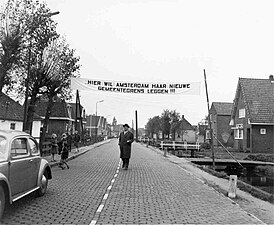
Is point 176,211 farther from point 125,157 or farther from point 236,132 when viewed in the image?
point 236,132

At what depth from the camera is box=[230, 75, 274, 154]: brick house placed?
38219 millimetres

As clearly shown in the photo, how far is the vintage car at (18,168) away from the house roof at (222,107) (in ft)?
175

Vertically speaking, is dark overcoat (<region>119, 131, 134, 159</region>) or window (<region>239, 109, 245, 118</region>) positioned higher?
window (<region>239, 109, 245, 118</region>)

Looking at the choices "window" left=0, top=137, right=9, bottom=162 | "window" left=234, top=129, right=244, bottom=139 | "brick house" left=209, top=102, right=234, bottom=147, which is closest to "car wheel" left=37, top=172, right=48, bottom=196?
"window" left=0, top=137, right=9, bottom=162

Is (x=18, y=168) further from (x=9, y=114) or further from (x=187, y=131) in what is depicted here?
(x=187, y=131)

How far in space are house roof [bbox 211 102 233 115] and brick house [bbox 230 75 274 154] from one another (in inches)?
602

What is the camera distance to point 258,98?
132 feet

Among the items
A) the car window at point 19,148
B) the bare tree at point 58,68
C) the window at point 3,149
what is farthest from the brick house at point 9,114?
the window at point 3,149

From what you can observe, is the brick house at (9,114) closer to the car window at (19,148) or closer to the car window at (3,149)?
the car window at (19,148)

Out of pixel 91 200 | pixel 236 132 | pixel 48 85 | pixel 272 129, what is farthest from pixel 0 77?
pixel 236 132

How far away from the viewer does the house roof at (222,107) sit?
197ft

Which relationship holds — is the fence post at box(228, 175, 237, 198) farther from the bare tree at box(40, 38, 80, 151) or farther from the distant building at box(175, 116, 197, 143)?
the distant building at box(175, 116, 197, 143)

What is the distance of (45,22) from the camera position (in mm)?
17406

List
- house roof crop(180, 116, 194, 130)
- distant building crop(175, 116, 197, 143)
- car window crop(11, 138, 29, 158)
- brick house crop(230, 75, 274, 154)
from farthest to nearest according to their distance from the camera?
house roof crop(180, 116, 194, 130)
distant building crop(175, 116, 197, 143)
brick house crop(230, 75, 274, 154)
car window crop(11, 138, 29, 158)
